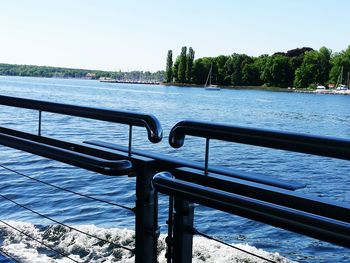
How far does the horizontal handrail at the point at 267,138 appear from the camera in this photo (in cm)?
118

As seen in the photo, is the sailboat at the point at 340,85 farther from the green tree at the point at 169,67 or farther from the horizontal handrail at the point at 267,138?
the horizontal handrail at the point at 267,138

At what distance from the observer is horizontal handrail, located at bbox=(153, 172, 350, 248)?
1.15 meters

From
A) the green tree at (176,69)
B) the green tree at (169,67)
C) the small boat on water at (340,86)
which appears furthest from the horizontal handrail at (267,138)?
the green tree at (169,67)

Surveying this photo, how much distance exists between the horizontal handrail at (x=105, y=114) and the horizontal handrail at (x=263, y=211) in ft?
0.63

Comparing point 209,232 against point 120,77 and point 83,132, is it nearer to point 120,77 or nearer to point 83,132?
point 83,132

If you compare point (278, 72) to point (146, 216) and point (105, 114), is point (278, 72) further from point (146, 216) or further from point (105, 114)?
point (146, 216)

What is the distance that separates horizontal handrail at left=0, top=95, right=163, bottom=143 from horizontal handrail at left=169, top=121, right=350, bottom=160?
140mm

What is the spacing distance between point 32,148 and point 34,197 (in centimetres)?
898

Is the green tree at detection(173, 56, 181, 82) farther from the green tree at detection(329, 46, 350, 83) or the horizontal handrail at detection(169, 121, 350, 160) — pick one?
the horizontal handrail at detection(169, 121, 350, 160)

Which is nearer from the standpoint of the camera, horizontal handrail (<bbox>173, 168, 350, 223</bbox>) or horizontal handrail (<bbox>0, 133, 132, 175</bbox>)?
horizontal handrail (<bbox>173, 168, 350, 223</bbox>)

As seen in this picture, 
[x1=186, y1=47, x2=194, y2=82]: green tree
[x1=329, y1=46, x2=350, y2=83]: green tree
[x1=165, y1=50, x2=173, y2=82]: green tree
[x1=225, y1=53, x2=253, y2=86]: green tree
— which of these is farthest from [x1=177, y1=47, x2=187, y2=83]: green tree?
[x1=329, y1=46, x2=350, y2=83]: green tree

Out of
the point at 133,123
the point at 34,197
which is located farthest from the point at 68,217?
the point at 133,123

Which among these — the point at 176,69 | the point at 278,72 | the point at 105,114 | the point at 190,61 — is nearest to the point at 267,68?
the point at 278,72

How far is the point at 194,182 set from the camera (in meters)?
1.64
